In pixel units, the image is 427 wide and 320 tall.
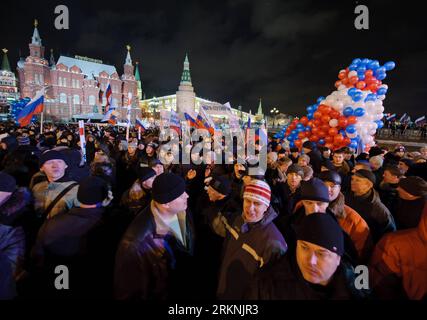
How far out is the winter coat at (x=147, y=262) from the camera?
1.82 m

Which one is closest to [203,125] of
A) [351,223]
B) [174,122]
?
[174,122]

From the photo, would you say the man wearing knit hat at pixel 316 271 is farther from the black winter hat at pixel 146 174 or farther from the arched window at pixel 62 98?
the arched window at pixel 62 98

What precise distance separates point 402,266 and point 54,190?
12.8 feet

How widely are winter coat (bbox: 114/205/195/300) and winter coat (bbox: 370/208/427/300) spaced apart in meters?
1.81

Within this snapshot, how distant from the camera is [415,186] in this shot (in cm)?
281

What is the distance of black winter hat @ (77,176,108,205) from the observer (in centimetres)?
224

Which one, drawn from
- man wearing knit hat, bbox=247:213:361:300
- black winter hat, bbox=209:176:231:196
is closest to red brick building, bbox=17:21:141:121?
black winter hat, bbox=209:176:231:196

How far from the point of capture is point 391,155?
21.7 ft

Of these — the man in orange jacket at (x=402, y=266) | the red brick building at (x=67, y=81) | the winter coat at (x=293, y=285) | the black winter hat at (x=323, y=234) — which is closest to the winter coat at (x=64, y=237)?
the winter coat at (x=293, y=285)

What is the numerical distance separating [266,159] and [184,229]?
448 centimetres
